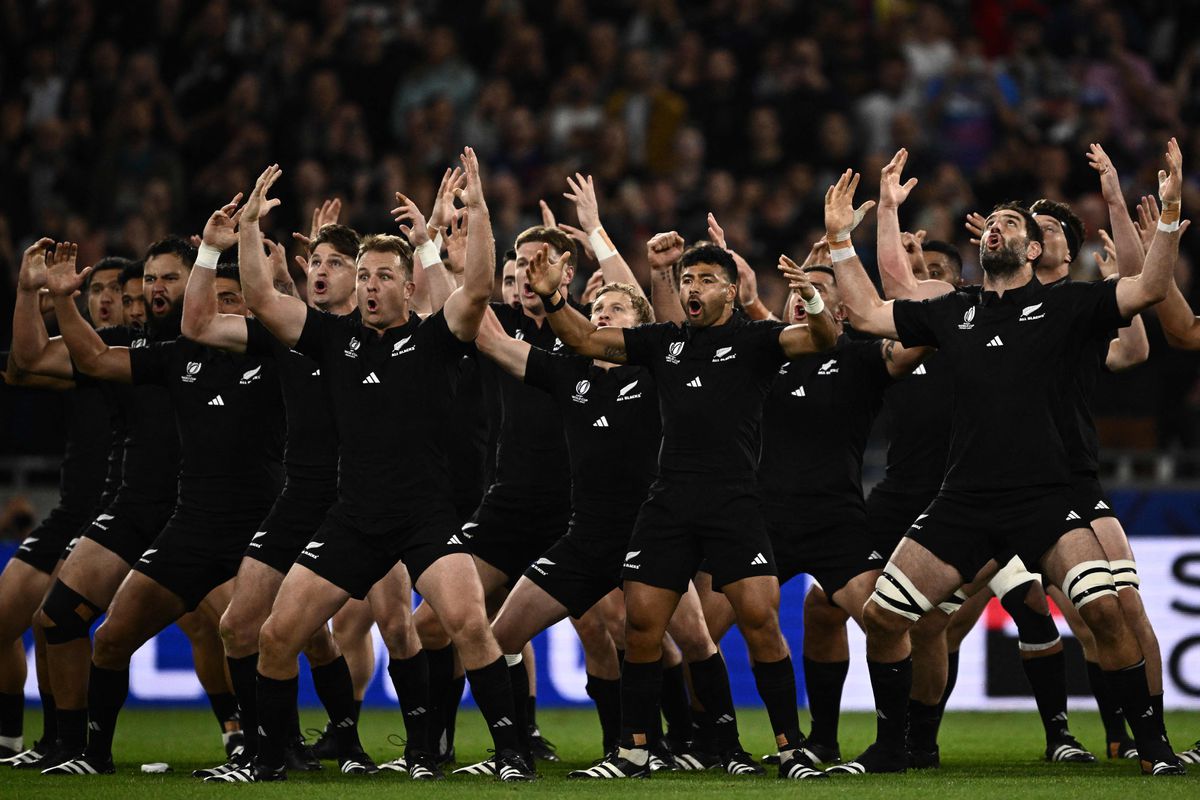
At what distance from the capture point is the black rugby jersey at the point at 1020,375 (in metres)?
8.90

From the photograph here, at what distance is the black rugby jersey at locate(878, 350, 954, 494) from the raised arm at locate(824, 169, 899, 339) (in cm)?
110

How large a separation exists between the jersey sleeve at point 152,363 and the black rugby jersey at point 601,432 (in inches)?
78.6

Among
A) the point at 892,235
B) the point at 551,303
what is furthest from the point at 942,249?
the point at 551,303

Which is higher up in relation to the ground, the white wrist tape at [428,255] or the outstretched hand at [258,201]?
the outstretched hand at [258,201]

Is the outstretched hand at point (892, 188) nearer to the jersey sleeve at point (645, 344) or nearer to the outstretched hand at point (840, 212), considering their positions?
the outstretched hand at point (840, 212)

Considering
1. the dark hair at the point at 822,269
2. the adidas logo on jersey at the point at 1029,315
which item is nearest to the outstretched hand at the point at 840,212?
the adidas logo on jersey at the point at 1029,315

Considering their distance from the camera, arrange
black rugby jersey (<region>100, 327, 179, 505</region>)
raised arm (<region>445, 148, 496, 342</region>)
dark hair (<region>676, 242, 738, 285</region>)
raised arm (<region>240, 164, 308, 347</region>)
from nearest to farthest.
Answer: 1. raised arm (<region>445, 148, 496, 342</region>)
2. raised arm (<region>240, 164, 308, 347</region>)
3. dark hair (<region>676, 242, 738, 285</region>)
4. black rugby jersey (<region>100, 327, 179, 505</region>)

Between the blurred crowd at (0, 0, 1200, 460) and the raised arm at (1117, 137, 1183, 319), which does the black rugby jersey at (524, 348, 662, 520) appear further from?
the blurred crowd at (0, 0, 1200, 460)

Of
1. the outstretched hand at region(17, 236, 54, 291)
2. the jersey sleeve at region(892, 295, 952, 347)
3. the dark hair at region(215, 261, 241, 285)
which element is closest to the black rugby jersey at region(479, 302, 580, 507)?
the dark hair at region(215, 261, 241, 285)

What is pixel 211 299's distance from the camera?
931cm

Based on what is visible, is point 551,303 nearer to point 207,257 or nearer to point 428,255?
point 428,255

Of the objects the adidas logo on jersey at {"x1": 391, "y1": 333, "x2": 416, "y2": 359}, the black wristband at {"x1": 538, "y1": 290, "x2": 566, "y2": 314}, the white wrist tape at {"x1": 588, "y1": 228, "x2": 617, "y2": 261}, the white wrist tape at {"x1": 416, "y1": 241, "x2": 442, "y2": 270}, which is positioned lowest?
the adidas logo on jersey at {"x1": 391, "y1": 333, "x2": 416, "y2": 359}

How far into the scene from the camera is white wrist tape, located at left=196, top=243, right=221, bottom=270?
9344mm

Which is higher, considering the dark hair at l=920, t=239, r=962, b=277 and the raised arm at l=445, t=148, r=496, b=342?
the dark hair at l=920, t=239, r=962, b=277
